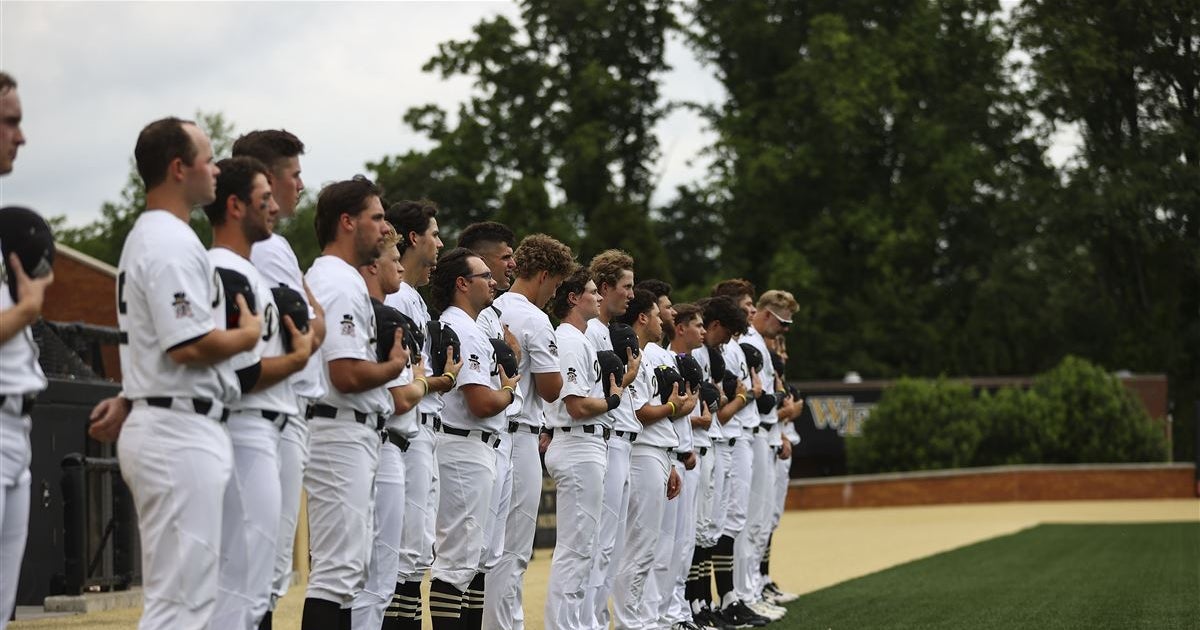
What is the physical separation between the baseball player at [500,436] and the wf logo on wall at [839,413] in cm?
2823

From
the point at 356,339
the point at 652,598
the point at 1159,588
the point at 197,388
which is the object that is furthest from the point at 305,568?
the point at 197,388

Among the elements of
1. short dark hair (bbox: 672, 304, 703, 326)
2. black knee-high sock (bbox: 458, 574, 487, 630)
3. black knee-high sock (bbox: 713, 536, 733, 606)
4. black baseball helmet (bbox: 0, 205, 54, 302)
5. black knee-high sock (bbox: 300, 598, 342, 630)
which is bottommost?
black knee-high sock (bbox: 713, 536, 733, 606)

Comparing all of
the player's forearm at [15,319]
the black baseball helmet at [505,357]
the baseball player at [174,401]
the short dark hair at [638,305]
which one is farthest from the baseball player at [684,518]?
the player's forearm at [15,319]

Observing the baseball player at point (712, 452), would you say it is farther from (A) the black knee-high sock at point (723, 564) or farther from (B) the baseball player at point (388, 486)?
(B) the baseball player at point (388, 486)

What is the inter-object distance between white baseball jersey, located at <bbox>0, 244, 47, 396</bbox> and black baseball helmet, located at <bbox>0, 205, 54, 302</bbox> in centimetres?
3

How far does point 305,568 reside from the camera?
658 inches

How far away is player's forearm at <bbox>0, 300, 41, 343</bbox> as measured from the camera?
16.3 ft

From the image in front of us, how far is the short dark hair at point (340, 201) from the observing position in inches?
264

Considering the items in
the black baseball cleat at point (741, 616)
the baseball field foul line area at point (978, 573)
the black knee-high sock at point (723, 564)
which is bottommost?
the baseball field foul line area at point (978, 573)

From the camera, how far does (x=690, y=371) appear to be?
1080cm

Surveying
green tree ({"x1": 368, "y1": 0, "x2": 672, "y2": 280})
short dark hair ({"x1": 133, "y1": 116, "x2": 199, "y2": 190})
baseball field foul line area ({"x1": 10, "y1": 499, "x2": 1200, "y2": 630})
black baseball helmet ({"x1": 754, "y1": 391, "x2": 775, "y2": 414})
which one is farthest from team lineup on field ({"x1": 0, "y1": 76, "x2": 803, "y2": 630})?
green tree ({"x1": 368, "y1": 0, "x2": 672, "y2": 280})

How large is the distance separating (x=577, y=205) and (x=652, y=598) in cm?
3405

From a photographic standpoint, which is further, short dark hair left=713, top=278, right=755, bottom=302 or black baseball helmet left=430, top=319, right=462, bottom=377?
short dark hair left=713, top=278, right=755, bottom=302

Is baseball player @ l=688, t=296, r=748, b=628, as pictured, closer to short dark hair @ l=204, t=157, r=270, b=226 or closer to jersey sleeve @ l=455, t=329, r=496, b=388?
jersey sleeve @ l=455, t=329, r=496, b=388
